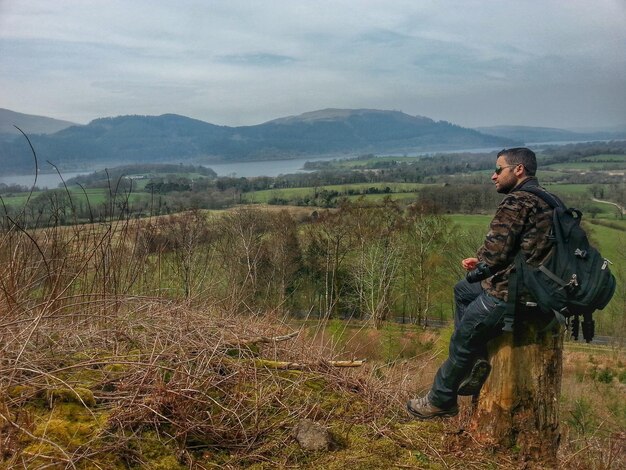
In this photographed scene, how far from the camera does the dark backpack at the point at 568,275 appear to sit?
3.11 m

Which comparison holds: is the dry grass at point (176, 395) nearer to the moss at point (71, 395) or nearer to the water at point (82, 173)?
the moss at point (71, 395)

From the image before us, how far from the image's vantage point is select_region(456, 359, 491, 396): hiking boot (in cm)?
362

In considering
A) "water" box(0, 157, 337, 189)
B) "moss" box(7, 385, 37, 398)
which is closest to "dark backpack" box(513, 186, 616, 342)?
"moss" box(7, 385, 37, 398)

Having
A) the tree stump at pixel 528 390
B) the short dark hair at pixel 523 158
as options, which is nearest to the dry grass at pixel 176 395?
the tree stump at pixel 528 390

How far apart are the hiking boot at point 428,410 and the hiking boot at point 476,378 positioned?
22 centimetres

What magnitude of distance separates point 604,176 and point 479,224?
155 feet

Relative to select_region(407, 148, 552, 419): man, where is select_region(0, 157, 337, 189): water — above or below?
above

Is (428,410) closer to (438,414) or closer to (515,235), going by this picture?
(438,414)

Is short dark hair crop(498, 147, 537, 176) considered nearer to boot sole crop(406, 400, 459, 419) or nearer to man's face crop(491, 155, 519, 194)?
man's face crop(491, 155, 519, 194)

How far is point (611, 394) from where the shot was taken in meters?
22.7

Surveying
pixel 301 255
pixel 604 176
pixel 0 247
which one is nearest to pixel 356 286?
pixel 301 255

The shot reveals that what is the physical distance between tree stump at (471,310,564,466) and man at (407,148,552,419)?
0.14 meters

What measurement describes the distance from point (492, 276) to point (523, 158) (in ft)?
2.81

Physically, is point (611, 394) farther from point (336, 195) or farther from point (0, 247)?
point (336, 195)
